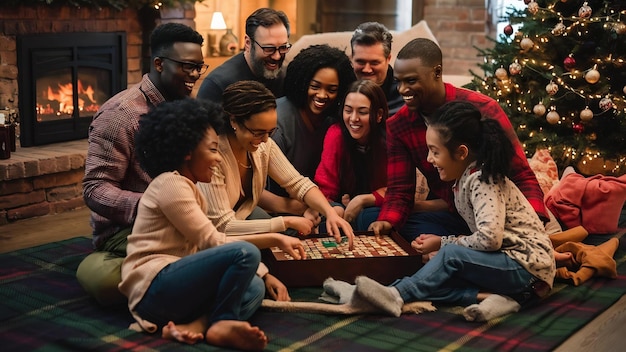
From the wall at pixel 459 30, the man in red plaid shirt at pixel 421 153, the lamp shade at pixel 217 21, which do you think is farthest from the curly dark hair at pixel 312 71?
the wall at pixel 459 30

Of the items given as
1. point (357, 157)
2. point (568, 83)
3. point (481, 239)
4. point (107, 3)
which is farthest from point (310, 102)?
point (107, 3)

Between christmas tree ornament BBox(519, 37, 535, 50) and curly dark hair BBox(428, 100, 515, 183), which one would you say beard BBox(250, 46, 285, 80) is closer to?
curly dark hair BBox(428, 100, 515, 183)

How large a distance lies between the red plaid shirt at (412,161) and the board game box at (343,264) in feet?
1.14

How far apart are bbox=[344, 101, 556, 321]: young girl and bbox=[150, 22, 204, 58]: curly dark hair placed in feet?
2.93

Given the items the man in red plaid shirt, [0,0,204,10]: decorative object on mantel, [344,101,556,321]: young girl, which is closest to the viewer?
[344,101,556,321]: young girl

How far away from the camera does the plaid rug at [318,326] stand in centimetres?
A: 246

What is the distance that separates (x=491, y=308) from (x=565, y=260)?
0.64 meters

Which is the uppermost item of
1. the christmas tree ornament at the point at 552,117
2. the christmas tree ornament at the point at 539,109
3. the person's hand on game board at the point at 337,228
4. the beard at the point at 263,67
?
the beard at the point at 263,67

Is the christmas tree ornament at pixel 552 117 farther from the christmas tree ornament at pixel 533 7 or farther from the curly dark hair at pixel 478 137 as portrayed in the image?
the curly dark hair at pixel 478 137

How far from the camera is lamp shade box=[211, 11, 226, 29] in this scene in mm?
6426

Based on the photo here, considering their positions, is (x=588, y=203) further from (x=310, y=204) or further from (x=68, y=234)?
A: (x=68, y=234)

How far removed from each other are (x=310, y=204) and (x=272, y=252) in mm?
233

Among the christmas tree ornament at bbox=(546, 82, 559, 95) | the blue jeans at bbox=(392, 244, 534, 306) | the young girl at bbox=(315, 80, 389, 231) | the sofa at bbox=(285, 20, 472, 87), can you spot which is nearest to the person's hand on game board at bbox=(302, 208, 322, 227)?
the young girl at bbox=(315, 80, 389, 231)

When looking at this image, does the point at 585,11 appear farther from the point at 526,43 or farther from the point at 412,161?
the point at 412,161
